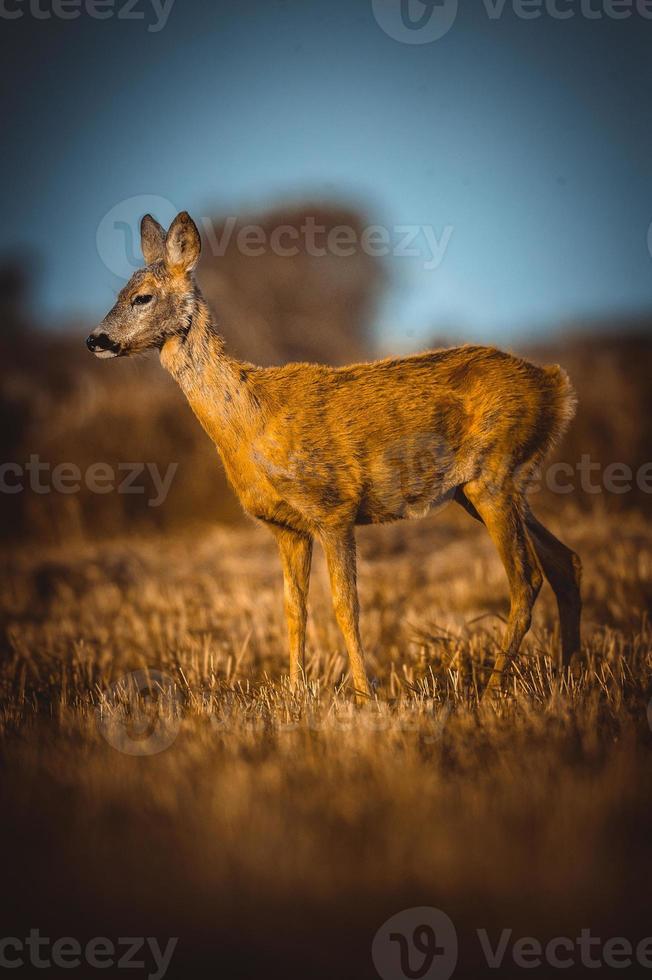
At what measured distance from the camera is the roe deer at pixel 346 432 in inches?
235

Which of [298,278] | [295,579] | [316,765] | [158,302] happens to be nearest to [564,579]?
[295,579]

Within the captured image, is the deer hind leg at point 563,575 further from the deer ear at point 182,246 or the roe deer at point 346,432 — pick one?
the deer ear at point 182,246

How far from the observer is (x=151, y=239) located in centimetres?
648

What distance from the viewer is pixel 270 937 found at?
2.89 meters

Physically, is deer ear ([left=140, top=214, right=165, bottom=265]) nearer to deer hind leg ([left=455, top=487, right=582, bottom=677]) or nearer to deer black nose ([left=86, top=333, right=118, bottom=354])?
deer black nose ([left=86, top=333, right=118, bottom=354])

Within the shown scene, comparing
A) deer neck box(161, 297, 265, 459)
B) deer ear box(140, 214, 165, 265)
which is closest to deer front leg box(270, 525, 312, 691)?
deer neck box(161, 297, 265, 459)

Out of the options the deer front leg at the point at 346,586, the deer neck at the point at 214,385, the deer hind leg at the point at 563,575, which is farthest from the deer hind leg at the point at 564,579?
the deer neck at the point at 214,385

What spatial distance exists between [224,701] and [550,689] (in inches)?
79.9

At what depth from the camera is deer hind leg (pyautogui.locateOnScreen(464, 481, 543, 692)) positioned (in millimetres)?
6215

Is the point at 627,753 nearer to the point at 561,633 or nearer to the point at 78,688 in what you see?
the point at 561,633

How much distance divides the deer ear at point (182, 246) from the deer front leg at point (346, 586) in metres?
2.07

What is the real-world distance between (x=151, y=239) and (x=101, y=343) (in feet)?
3.51

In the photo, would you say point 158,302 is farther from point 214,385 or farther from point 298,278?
point 298,278

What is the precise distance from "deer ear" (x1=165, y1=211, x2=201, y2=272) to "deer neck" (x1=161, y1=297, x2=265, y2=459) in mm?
294
